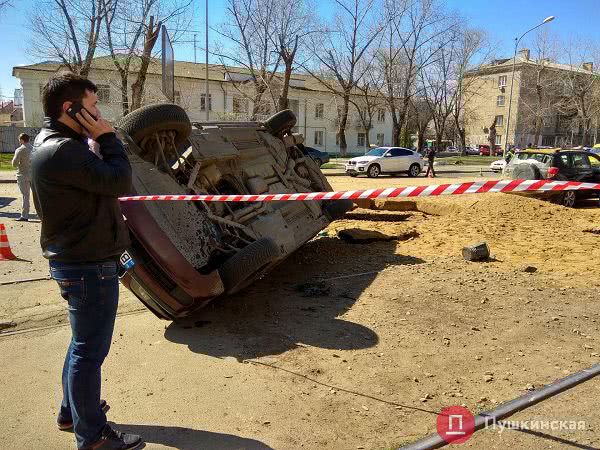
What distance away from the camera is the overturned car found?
4086 mm

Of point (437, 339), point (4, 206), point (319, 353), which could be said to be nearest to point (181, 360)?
point (319, 353)

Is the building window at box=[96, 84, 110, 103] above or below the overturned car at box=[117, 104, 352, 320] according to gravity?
above

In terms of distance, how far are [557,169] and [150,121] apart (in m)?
12.4

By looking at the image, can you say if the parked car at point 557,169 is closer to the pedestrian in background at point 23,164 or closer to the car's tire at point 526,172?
the car's tire at point 526,172

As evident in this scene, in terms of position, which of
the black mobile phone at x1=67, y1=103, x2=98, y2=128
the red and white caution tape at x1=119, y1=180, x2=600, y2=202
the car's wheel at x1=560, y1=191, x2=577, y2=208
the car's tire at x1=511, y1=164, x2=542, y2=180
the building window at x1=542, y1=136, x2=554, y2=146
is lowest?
the car's wheel at x1=560, y1=191, x2=577, y2=208

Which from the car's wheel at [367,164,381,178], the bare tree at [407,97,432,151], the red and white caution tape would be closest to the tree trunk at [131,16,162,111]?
the car's wheel at [367,164,381,178]

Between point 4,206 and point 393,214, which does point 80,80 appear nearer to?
point 393,214

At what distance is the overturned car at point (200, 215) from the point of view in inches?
161

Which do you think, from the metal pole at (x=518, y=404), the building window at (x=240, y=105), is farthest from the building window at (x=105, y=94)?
the metal pole at (x=518, y=404)

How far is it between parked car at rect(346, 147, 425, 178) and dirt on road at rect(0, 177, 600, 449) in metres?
16.6

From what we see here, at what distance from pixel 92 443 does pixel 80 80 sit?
6.06 feet

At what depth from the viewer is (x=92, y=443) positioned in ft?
8.78

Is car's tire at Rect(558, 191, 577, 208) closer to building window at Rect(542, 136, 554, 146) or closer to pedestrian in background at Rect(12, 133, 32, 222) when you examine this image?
pedestrian in background at Rect(12, 133, 32, 222)

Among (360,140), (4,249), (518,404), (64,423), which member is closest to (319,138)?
(360,140)
